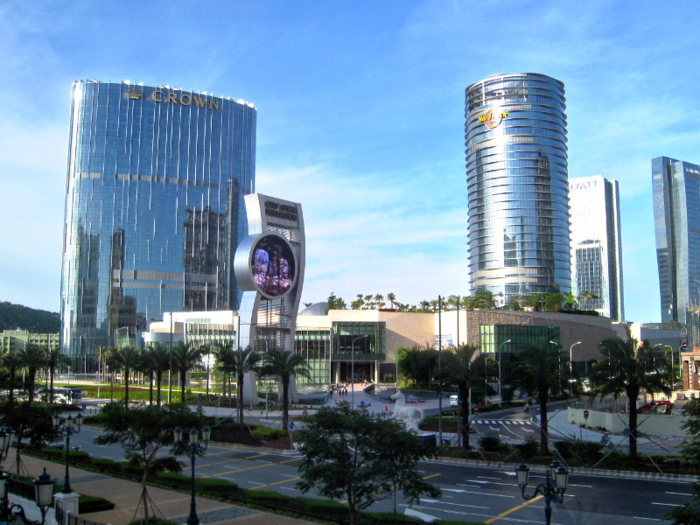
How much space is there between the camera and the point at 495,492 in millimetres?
31578

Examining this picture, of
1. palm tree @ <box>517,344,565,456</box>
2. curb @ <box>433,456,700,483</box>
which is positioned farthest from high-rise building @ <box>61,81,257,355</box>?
palm tree @ <box>517,344,565,456</box>

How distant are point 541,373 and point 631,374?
551 centimetres

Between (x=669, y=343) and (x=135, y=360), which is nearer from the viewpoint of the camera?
(x=135, y=360)

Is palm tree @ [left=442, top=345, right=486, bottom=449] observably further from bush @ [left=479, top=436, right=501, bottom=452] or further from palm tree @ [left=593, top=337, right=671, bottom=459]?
palm tree @ [left=593, top=337, right=671, bottom=459]

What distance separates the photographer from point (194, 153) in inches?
7298

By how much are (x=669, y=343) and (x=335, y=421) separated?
158 metres

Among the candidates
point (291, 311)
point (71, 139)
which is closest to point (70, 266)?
point (71, 139)

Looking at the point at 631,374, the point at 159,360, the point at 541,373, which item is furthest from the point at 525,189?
the point at 631,374

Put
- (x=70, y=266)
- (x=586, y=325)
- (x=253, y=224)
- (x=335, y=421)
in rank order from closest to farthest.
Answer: (x=335, y=421) < (x=253, y=224) < (x=586, y=325) < (x=70, y=266)

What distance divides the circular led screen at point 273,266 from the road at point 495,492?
31695mm

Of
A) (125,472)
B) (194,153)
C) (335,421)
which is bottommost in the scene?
(125,472)

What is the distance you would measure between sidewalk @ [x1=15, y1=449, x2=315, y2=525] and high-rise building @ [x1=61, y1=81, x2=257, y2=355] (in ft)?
432

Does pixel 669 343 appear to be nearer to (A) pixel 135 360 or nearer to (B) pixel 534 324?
(B) pixel 534 324

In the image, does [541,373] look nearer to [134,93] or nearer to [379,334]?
[379,334]
